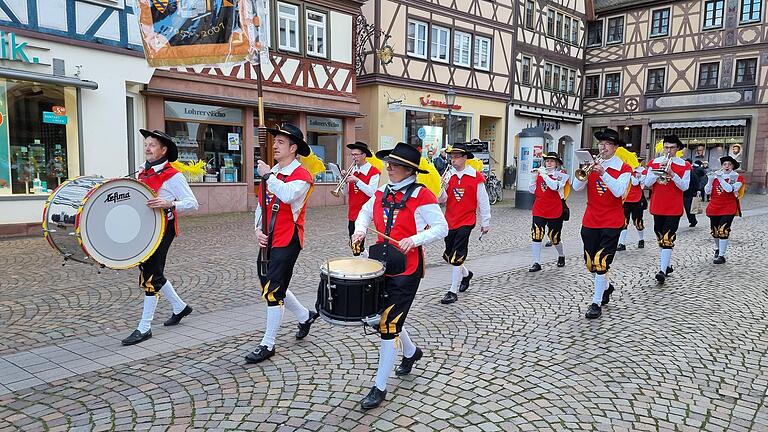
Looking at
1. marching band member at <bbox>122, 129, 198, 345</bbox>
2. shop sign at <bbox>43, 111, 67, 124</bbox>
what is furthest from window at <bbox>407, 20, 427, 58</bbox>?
marching band member at <bbox>122, 129, 198, 345</bbox>

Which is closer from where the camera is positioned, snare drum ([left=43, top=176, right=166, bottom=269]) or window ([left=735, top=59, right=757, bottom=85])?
snare drum ([left=43, top=176, right=166, bottom=269])

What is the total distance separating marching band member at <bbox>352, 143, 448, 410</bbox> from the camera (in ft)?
12.4

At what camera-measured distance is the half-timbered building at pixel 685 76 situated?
85.9 feet

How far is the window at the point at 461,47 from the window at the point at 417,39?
1.73 m

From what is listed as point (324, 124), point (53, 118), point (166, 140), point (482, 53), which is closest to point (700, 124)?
point (482, 53)

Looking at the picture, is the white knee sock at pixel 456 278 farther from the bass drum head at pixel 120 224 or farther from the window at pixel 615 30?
the window at pixel 615 30

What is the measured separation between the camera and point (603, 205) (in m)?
6.12

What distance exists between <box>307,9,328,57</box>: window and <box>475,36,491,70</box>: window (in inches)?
335

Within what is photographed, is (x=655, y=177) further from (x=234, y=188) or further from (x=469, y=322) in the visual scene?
(x=234, y=188)

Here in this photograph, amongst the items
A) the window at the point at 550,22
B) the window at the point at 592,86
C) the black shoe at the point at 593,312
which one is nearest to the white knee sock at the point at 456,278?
the black shoe at the point at 593,312

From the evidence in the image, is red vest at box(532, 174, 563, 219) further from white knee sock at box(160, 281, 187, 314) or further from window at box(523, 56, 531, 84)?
window at box(523, 56, 531, 84)

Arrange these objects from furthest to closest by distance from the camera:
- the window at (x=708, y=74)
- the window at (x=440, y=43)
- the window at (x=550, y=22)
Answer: the window at (x=550, y=22) → the window at (x=708, y=74) → the window at (x=440, y=43)

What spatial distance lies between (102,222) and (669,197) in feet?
24.6

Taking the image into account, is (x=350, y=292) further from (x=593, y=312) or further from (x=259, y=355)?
(x=593, y=312)
